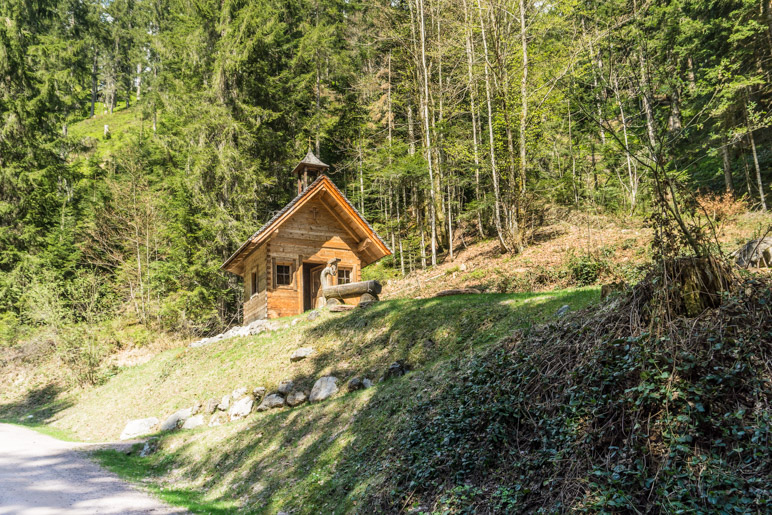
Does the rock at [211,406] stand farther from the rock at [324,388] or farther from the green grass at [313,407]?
the rock at [324,388]

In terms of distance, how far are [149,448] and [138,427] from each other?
8.84 ft

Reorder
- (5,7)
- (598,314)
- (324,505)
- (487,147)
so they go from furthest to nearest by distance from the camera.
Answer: (5,7), (487,147), (324,505), (598,314)

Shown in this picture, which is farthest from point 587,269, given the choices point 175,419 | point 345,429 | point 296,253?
point 175,419

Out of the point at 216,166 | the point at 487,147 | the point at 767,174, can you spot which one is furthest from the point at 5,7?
the point at 767,174

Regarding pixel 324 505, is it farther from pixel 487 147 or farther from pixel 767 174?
pixel 767 174

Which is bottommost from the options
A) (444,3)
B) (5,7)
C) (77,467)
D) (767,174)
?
(77,467)

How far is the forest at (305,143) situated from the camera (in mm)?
20906

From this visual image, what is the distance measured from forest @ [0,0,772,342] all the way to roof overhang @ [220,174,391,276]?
4.65 m

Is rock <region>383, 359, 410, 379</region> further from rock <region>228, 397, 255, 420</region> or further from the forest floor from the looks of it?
the forest floor

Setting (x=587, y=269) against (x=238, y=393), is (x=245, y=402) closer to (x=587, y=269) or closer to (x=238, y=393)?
(x=238, y=393)

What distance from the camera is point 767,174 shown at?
71.9ft

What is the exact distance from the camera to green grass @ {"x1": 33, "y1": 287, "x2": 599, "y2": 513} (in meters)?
6.97

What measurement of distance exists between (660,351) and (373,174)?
857 inches

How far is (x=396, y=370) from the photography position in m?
9.69
